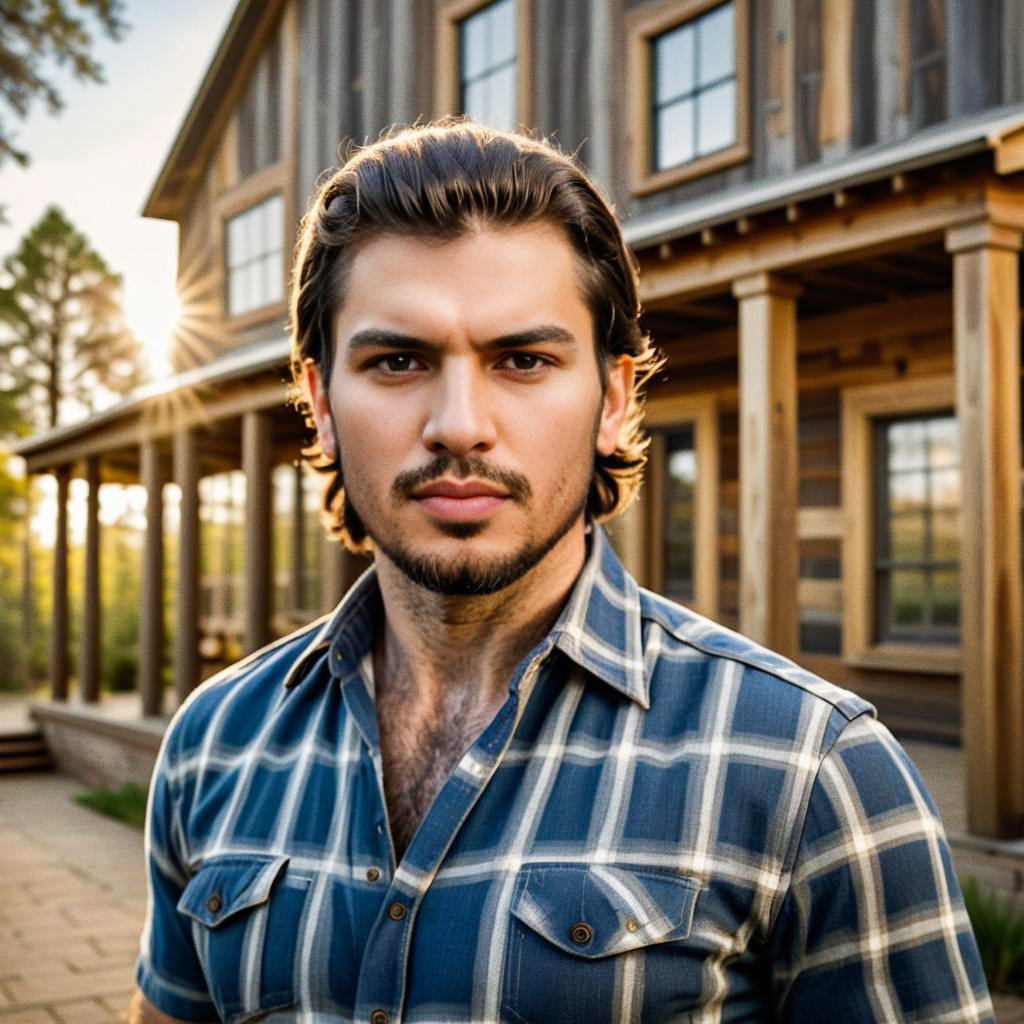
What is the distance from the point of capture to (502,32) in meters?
10.0

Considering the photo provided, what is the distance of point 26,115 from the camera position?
1118cm

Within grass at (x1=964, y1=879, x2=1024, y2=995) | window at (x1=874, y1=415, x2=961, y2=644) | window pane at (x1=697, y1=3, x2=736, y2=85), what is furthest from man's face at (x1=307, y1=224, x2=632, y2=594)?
window pane at (x1=697, y1=3, x2=736, y2=85)

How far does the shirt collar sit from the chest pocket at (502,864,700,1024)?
0.28 m

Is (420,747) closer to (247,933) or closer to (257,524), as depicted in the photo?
(247,933)

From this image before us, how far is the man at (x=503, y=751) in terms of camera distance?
5.03ft

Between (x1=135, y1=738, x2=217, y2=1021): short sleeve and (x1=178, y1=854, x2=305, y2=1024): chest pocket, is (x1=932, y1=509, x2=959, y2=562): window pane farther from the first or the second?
Result: (x1=178, y1=854, x2=305, y2=1024): chest pocket

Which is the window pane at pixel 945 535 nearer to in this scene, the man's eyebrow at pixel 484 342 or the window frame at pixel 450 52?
the window frame at pixel 450 52

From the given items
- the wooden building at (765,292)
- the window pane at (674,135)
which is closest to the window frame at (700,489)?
the wooden building at (765,292)

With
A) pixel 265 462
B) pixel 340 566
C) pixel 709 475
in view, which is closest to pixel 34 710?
pixel 265 462

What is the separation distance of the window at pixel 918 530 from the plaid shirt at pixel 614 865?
6.77 m

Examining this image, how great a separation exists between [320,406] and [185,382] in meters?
8.97

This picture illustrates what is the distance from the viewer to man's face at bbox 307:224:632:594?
180cm

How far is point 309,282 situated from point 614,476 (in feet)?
2.48

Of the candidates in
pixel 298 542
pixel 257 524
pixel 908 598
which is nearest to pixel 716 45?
pixel 908 598
